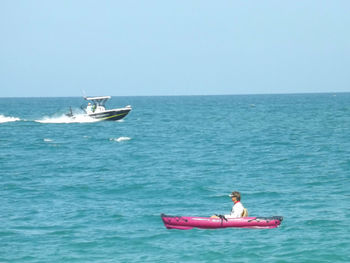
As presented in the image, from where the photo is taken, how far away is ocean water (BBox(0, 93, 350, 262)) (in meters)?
19.4

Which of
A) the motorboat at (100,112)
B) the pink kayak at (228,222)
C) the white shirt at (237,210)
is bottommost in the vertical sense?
the pink kayak at (228,222)

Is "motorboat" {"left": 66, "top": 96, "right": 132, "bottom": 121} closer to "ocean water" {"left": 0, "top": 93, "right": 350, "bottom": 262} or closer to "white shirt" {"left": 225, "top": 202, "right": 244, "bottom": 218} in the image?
"ocean water" {"left": 0, "top": 93, "right": 350, "bottom": 262}

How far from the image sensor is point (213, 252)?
1892 cm

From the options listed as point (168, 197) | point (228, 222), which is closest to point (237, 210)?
point (228, 222)

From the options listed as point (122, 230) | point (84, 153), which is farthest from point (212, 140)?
point (122, 230)

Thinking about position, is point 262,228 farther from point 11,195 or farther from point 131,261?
point 11,195

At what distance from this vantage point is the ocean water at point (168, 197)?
762 inches

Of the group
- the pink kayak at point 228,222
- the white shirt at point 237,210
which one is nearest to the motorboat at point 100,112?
the pink kayak at point 228,222

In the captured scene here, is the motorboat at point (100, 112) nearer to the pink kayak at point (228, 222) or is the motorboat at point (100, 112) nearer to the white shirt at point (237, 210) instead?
the pink kayak at point (228, 222)

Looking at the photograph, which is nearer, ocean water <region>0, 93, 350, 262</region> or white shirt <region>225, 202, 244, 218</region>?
ocean water <region>0, 93, 350, 262</region>

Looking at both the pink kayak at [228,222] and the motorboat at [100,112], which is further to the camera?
the motorboat at [100,112]

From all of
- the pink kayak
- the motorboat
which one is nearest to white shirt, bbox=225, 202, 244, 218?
the pink kayak

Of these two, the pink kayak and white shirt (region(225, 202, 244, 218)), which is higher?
white shirt (region(225, 202, 244, 218))

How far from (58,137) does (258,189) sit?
38.3m
